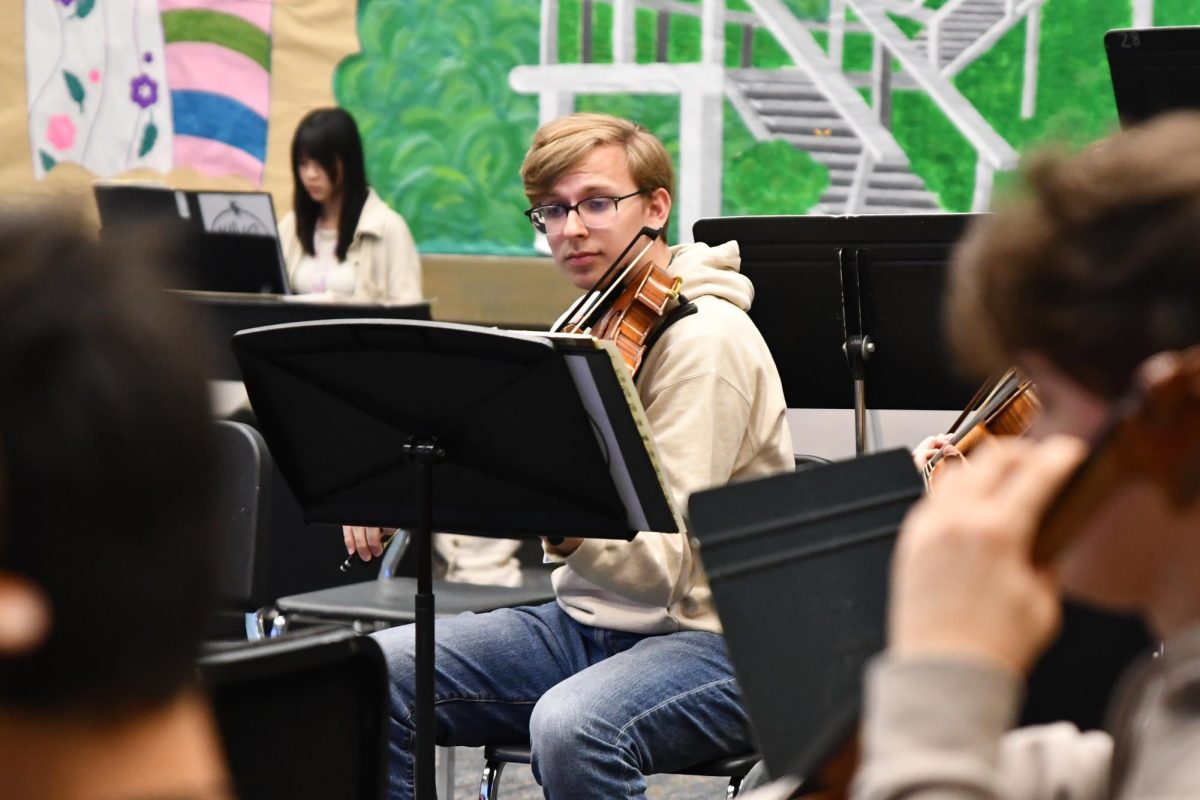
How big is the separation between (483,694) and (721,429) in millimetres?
529

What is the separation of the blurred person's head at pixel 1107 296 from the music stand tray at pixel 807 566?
37 centimetres

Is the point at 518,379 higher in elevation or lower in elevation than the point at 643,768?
higher

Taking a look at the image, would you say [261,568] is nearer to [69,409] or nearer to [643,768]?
[643,768]

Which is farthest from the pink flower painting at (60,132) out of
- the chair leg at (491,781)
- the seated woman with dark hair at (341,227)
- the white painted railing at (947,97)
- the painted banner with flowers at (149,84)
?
the chair leg at (491,781)

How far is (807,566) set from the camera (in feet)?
3.86

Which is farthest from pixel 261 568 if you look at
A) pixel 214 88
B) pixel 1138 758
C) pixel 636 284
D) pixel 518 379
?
pixel 214 88

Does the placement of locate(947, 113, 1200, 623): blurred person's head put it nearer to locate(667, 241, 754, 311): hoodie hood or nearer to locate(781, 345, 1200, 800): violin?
locate(781, 345, 1200, 800): violin

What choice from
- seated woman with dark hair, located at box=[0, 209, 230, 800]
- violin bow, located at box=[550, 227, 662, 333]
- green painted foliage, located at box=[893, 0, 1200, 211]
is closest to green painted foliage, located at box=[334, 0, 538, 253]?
green painted foliage, located at box=[893, 0, 1200, 211]

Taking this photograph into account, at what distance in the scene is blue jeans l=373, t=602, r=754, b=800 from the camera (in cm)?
206

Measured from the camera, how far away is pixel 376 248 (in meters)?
5.06

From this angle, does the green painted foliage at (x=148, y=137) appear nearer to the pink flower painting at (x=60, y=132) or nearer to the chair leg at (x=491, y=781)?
the pink flower painting at (x=60, y=132)

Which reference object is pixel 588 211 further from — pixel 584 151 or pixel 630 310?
pixel 630 310

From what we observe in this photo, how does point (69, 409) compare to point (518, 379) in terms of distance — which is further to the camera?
point (518, 379)

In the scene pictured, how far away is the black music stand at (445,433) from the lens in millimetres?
1818
